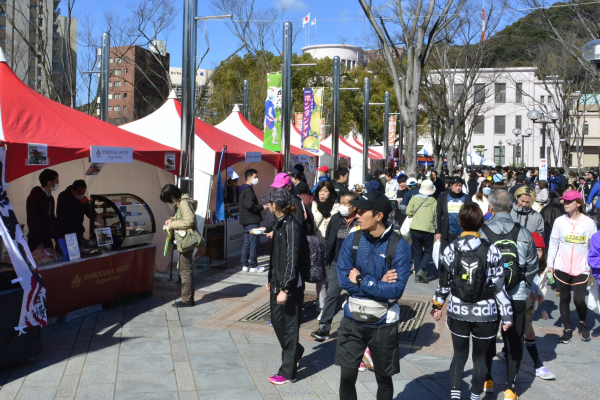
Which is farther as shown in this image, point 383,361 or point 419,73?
point 419,73

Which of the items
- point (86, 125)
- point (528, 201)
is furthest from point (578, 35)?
point (86, 125)

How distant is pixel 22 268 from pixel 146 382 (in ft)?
5.22

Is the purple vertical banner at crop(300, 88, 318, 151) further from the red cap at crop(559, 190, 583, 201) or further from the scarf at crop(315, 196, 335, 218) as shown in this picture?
the red cap at crop(559, 190, 583, 201)

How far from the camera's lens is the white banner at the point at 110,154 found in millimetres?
7410

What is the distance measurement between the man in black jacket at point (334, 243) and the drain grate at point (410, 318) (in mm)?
→ 905

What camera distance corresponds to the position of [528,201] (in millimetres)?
6168

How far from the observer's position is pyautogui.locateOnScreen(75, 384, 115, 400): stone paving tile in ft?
15.7

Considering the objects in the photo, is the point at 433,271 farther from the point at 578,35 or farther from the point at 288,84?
the point at 578,35

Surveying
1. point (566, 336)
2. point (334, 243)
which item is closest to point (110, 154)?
point (334, 243)

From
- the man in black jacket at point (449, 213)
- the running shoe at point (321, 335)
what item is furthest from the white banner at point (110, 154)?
the man in black jacket at point (449, 213)

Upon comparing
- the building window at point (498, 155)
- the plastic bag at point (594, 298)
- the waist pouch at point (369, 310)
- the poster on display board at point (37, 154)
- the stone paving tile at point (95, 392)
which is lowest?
the stone paving tile at point (95, 392)

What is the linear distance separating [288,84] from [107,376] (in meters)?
11.2

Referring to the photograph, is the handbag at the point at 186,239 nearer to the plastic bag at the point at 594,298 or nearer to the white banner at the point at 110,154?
the white banner at the point at 110,154

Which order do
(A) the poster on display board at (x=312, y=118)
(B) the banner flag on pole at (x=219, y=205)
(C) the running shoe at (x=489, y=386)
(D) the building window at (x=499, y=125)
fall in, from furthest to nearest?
Result: 1. (D) the building window at (x=499, y=125)
2. (A) the poster on display board at (x=312, y=118)
3. (B) the banner flag on pole at (x=219, y=205)
4. (C) the running shoe at (x=489, y=386)
